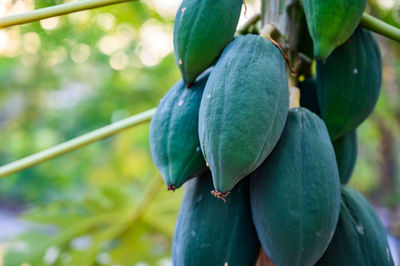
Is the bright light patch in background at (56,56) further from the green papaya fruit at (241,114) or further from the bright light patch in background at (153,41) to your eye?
the green papaya fruit at (241,114)

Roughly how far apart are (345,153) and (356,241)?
184 millimetres

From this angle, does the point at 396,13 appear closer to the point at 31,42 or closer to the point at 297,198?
the point at 297,198

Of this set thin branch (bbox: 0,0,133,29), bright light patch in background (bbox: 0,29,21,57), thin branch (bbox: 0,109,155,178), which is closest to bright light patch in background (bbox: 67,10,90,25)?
bright light patch in background (bbox: 0,29,21,57)

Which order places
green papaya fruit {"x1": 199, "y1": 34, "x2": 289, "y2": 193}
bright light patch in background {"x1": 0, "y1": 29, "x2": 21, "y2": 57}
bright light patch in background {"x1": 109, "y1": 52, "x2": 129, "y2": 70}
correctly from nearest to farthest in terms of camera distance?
1. green papaya fruit {"x1": 199, "y1": 34, "x2": 289, "y2": 193}
2. bright light patch in background {"x1": 0, "y1": 29, "x2": 21, "y2": 57}
3. bright light patch in background {"x1": 109, "y1": 52, "x2": 129, "y2": 70}

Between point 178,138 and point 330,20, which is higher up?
point 330,20

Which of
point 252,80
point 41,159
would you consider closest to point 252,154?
point 252,80

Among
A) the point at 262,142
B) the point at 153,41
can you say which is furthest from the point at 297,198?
the point at 153,41

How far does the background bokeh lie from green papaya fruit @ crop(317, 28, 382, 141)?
19 cm

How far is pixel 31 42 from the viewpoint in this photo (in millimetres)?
2002

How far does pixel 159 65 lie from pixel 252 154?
1678mm

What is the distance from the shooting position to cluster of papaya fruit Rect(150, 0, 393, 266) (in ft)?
1.87

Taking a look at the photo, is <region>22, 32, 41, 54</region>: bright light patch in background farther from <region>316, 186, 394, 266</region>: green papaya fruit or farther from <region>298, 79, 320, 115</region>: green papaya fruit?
<region>316, 186, 394, 266</region>: green papaya fruit

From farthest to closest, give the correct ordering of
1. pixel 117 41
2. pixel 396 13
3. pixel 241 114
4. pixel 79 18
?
1. pixel 117 41
2. pixel 79 18
3. pixel 396 13
4. pixel 241 114

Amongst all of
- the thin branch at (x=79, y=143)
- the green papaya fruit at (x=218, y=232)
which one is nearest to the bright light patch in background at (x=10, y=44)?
the thin branch at (x=79, y=143)
